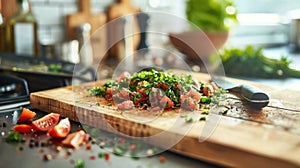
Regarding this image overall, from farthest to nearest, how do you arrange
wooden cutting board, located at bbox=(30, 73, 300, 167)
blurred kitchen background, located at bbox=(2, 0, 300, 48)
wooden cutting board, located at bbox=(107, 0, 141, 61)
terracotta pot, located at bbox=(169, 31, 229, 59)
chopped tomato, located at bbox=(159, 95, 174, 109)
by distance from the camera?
blurred kitchen background, located at bbox=(2, 0, 300, 48) → wooden cutting board, located at bbox=(107, 0, 141, 61) → terracotta pot, located at bbox=(169, 31, 229, 59) → chopped tomato, located at bbox=(159, 95, 174, 109) → wooden cutting board, located at bbox=(30, 73, 300, 167)

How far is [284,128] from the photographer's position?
0.78m

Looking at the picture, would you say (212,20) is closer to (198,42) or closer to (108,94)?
(198,42)

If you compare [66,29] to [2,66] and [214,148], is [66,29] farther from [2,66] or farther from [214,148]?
[214,148]

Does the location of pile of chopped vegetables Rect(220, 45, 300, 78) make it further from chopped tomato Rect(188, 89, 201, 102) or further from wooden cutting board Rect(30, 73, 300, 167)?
chopped tomato Rect(188, 89, 201, 102)

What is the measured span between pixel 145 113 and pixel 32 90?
0.50 metres

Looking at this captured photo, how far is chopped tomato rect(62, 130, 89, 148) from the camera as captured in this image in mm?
748

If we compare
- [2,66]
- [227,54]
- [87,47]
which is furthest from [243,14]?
[2,66]

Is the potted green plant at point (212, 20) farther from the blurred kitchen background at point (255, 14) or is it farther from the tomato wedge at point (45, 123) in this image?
the tomato wedge at point (45, 123)

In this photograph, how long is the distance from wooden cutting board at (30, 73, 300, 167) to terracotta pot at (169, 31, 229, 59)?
69cm

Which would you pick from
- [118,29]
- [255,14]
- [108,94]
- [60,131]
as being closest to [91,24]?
[118,29]

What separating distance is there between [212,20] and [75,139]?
3.96ft

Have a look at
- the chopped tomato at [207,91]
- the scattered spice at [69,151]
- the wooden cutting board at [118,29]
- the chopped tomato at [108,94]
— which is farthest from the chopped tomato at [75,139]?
the wooden cutting board at [118,29]

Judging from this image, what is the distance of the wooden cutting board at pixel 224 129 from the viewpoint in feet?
2.17

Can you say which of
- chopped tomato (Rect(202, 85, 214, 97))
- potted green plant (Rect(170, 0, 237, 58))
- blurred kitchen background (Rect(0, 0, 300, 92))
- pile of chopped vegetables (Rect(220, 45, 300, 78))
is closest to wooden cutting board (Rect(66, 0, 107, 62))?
blurred kitchen background (Rect(0, 0, 300, 92))
